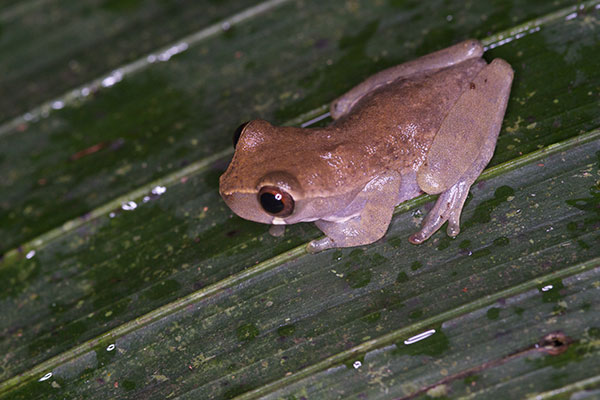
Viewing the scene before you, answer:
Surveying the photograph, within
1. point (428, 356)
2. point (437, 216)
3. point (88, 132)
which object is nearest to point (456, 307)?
point (428, 356)

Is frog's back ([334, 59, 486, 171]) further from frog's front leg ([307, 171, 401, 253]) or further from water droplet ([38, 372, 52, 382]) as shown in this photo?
water droplet ([38, 372, 52, 382])

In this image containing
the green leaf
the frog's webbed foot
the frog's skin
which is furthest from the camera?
the frog's webbed foot

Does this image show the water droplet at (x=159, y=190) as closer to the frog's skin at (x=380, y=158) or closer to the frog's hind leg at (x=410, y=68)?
the frog's skin at (x=380, y=158)

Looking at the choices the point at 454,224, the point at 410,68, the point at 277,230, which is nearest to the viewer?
the point at 454,224

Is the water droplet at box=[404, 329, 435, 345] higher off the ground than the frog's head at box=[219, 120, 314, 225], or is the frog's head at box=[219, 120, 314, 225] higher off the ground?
the frog's head at box=[219, 120, 314, 225]

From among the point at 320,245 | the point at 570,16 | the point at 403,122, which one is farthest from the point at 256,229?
the point at 570,16

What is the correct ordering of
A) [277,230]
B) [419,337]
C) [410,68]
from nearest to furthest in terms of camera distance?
[419,337], [277,230], [410,68]

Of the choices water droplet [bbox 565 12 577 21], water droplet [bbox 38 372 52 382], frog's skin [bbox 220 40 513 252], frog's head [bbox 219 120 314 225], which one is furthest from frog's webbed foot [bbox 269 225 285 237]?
water droplet [bbox 565 12 577 21]

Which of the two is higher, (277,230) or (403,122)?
(403,122)

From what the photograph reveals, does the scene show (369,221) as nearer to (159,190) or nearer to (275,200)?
(275,200)
